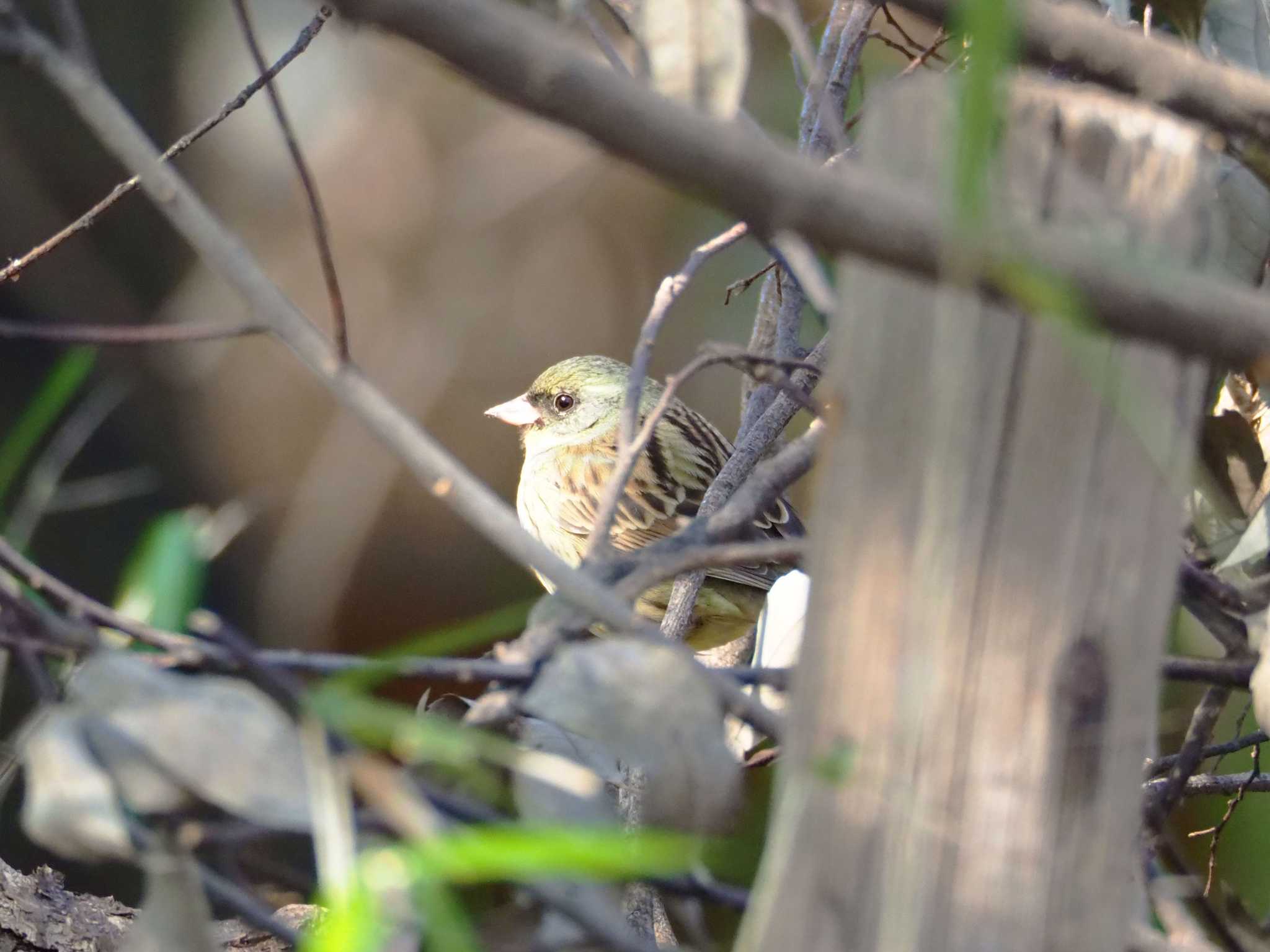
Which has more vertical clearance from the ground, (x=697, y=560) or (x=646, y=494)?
(x=646, y=494)

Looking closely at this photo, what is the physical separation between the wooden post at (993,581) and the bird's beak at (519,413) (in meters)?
3.58

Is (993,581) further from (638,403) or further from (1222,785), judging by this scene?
(1222,785)

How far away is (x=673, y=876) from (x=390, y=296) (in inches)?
223

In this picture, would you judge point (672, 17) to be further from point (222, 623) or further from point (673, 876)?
point (673, 876)

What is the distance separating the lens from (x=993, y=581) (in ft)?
3.00

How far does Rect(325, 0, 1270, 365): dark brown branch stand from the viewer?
781 mm

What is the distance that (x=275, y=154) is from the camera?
21.2 feet

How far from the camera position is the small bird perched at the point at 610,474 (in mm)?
3893

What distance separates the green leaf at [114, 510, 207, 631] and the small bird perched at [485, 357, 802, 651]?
8.43ft

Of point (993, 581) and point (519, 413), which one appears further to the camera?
point (519, 413)

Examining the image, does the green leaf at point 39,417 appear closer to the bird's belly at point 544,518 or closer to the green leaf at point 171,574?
the green leaf at point 171,574

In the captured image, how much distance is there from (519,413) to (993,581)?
3679mm

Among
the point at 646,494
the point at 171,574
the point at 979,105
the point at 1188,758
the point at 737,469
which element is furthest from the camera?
the point at 646,494

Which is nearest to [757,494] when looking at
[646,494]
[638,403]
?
[638,403]
